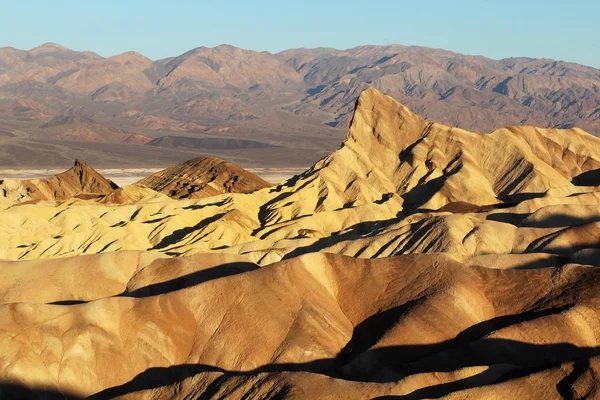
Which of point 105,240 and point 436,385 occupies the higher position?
point 436,385

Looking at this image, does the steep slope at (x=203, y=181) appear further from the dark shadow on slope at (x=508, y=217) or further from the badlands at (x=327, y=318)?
the dark shadow on slope at (x=508, y=217)

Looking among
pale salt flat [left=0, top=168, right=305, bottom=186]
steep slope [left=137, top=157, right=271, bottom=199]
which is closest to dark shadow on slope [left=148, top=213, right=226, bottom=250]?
steep slope [left=137, top=157, right=271, bottom=199]

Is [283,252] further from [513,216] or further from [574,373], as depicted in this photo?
[574,373]

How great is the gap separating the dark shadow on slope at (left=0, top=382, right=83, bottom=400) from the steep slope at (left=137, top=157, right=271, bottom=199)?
69.2m

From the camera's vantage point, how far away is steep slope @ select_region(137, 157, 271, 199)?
105438 millimetres

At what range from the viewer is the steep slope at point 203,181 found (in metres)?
105

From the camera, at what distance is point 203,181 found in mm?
110125

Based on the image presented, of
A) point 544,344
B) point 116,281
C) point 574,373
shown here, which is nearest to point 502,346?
point 544,344

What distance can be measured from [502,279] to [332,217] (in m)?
36.8

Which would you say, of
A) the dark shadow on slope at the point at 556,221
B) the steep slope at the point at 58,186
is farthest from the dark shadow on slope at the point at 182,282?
the steep slope at the point at 58,186

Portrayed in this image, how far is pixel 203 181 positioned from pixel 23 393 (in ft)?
257

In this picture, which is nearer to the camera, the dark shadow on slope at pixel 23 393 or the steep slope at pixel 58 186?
the dark shadow on slope at pixel 23 393

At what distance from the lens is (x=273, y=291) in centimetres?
3797

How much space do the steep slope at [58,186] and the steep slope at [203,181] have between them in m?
8.86
